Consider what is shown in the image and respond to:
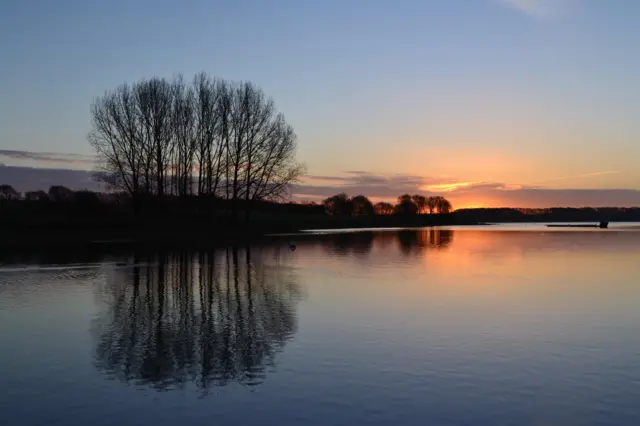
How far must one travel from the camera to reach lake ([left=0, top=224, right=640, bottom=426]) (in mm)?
6336

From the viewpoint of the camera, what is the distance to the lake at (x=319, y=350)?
634cm

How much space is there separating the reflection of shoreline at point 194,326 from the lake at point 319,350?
2.0 inches

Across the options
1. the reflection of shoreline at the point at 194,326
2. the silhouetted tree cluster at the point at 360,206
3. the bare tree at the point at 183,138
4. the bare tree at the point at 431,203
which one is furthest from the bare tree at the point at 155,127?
the bare tree at the point at 431,203

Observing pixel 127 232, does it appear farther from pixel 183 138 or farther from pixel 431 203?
pixel 431 203

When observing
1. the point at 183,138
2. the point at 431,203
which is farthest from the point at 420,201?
the point at 183,138

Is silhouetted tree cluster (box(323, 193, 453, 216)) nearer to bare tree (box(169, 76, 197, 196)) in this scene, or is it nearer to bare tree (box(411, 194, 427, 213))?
bare tree (box(411, 194, 427, 213))

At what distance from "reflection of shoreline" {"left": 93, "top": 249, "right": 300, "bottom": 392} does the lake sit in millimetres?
51

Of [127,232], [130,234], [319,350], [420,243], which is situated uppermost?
[127,232]

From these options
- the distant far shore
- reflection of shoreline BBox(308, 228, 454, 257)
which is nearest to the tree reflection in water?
reflection of shoreline BBox(308, 228, 454, 257)

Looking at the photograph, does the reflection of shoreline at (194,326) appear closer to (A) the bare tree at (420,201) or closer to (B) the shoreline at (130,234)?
(B) the shoreline at (130,234)

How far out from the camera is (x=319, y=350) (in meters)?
9.05

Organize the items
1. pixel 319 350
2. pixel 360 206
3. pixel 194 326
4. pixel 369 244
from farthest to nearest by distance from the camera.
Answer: pixel 360 206 → pixel 369 244 → pixel 194 326 → pixel 319 350

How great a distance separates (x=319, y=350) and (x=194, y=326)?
3.04 meters

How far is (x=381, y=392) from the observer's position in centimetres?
694
